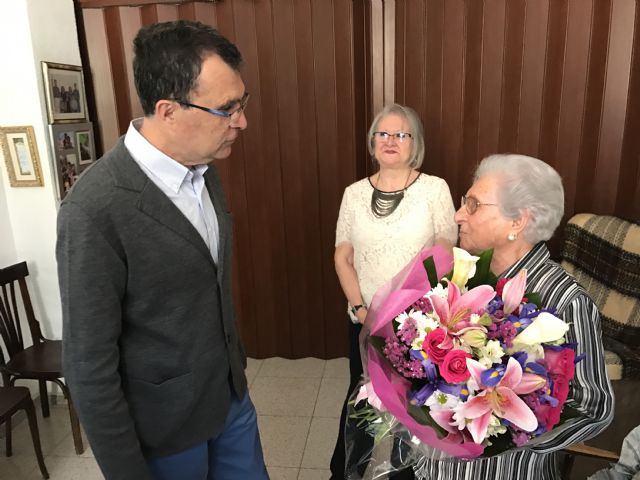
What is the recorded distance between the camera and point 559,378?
3.23ft

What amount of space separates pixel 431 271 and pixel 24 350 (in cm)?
249

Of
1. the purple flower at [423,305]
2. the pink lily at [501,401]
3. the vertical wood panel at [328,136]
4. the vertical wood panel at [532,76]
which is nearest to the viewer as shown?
the pink lily at [501,401]

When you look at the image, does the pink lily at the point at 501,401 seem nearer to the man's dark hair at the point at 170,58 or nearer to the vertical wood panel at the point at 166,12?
the man's dark hair at the point at 170,58

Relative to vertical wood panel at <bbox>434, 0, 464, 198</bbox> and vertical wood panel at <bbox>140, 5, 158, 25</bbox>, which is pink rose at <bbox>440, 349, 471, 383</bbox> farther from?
vertical wood panel at <bbox>140, 5, 158, 25</bbox>

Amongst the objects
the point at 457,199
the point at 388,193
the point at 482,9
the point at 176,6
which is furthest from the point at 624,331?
the point at 176,6

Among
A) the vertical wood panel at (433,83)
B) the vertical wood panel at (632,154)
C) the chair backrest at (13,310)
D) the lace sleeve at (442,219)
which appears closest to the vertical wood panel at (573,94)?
the vertical wood panel at (632,154)

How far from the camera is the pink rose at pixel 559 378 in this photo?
0.98 metres

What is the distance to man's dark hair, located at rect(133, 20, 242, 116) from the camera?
1.13 metres

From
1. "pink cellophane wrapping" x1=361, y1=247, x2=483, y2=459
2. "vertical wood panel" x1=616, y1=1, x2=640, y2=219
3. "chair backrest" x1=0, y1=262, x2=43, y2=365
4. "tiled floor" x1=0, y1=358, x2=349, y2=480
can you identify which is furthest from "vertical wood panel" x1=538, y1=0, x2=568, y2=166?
"chair backrest" x1=0, y1=262, x2=43, y2=365

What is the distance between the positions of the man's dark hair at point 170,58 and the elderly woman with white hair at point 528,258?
2.60 ft

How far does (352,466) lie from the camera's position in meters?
1.28

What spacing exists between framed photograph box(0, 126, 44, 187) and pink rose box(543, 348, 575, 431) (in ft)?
9.16

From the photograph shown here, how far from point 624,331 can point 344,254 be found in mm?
1420

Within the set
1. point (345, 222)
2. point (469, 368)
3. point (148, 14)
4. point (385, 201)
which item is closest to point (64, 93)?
point (148, 14)
